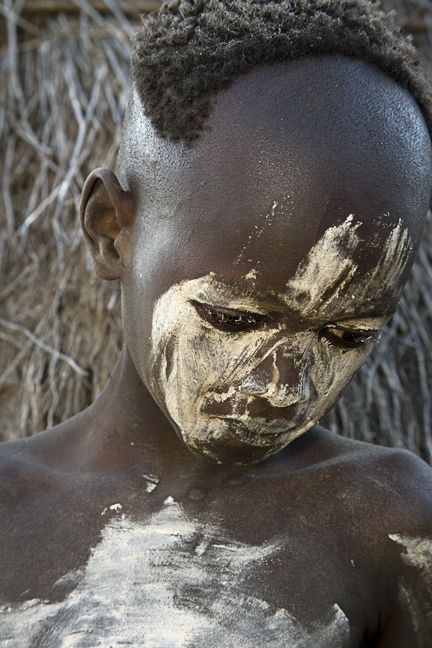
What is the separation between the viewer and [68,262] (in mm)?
3242

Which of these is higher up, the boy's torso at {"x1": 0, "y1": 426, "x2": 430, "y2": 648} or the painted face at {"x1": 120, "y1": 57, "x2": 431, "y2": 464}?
the painted face at {"x1": 120, "y1": 57, "x2": 431, "y2": 464}

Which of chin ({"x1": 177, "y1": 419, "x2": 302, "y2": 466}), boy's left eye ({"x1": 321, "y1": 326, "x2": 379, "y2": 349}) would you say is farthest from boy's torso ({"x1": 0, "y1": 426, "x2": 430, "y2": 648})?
boy's left eye ({"x1": 321, "y1": 326, "x2": 379, "y2": 349})

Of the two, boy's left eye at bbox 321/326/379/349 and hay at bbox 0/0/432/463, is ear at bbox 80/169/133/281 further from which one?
hay at bbox 0/0/432/463

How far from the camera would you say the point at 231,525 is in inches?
62.4

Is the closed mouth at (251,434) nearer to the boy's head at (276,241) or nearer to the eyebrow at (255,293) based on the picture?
the boy's head at (276,241)

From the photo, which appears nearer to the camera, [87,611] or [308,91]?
[308,91]

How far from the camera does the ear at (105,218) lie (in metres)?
1.53

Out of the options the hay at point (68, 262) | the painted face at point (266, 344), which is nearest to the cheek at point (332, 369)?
the painted face at point (266, 344)

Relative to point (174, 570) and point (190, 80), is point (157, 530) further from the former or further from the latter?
point (190, 80)

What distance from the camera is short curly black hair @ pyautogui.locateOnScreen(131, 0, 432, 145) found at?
1336 millimetres

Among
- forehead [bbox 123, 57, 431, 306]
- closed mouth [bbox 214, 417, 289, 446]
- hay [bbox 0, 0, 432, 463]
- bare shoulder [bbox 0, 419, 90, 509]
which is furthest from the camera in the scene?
hay [bbox 0, 0, 432, 463]

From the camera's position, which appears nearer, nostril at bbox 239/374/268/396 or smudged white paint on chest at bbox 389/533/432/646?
nostril at bbox 239/374/268/396

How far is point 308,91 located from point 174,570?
100cm

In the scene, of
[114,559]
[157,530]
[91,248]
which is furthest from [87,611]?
[91,248]
